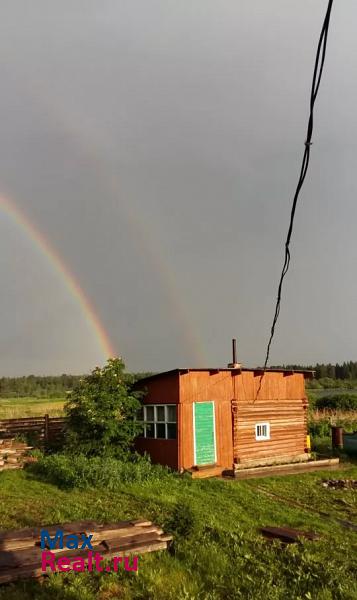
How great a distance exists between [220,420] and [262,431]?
2562 millimetres

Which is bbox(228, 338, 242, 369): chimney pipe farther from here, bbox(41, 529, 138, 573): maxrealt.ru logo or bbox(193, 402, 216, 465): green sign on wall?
bbox(41, 529, 138, 573): maxrealt.ru logo

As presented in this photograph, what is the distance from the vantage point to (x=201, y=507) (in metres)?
12.3

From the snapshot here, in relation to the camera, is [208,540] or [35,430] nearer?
[208,540]

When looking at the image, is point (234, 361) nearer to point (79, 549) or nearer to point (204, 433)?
point (204, 433)

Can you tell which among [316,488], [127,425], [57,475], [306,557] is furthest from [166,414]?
[306,557]

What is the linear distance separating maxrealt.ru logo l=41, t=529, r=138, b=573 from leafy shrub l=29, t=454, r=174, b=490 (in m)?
6.39

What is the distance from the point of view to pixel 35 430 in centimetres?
2162

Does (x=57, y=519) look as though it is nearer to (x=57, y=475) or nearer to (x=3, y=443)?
(x=57, y=475)

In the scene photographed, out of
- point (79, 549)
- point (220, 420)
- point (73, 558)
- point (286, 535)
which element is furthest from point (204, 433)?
point (73, 558)

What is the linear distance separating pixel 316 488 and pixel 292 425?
610cm

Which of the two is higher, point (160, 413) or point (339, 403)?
point (160, 413)

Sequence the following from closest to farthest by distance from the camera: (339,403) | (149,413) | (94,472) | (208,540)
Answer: (208,540) < (94,472) < (149,413) < (339,403)

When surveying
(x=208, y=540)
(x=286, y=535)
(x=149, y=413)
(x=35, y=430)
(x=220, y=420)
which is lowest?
(x=286, y=535)

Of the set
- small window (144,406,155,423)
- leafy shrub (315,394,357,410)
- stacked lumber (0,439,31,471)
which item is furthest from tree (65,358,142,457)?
leafy shrub (315,394,357,410)
